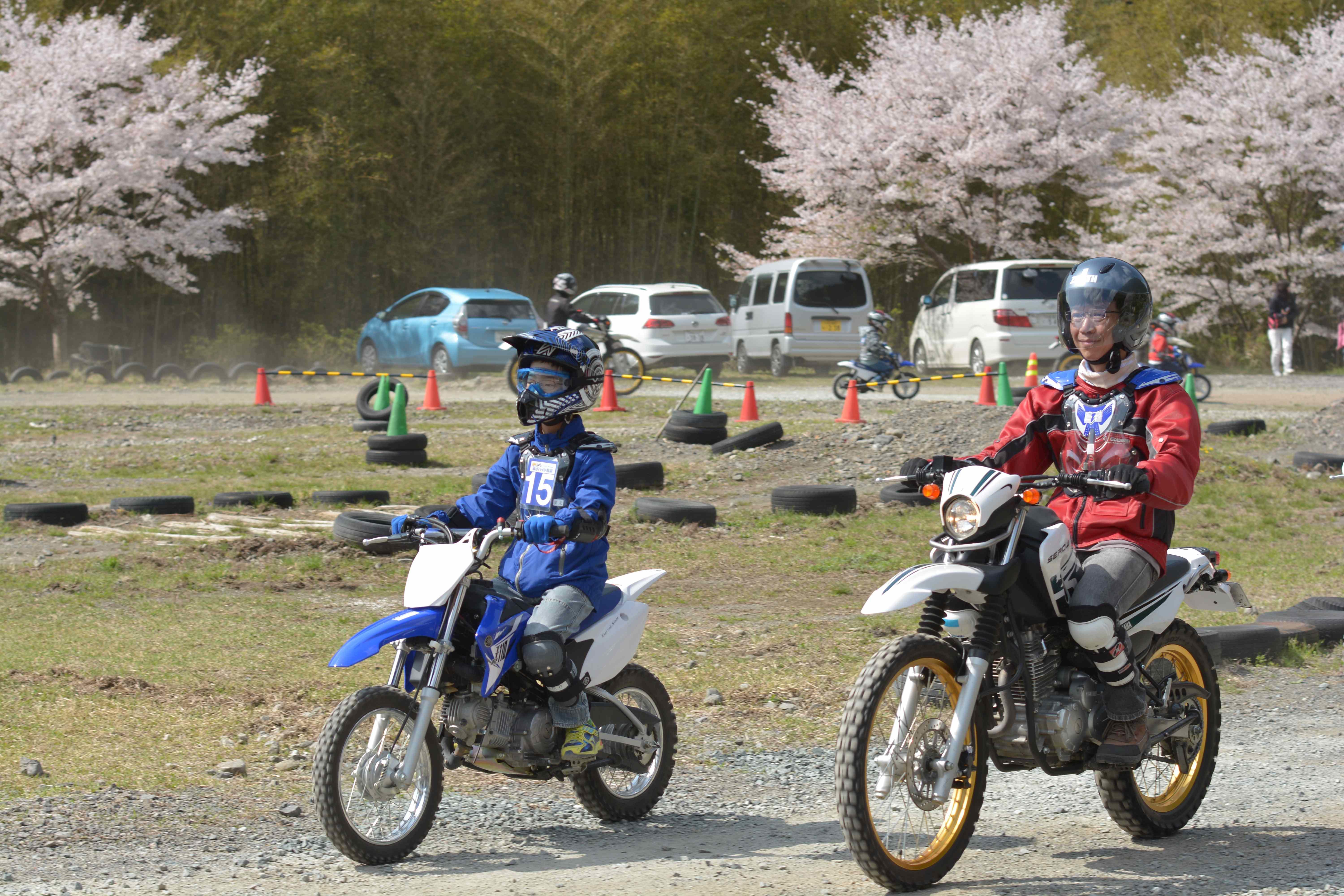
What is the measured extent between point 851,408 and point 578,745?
14.1m

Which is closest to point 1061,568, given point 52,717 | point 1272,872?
point 1272,872

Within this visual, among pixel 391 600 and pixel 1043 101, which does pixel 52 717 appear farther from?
pixel 1043 101

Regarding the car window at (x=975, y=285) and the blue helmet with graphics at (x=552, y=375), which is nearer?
the blue helmet with graphics at (x=552, y=375)

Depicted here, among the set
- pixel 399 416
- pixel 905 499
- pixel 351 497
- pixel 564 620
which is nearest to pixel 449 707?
pixel 564 620

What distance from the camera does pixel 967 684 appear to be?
4520 millimetres

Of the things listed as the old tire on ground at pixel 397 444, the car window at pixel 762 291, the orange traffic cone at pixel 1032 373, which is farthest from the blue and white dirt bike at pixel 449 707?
the car window at pixel 762 291

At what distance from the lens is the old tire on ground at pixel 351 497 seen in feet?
42.4

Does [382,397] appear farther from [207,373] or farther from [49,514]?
[207,373]

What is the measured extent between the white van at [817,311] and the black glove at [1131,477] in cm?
2409

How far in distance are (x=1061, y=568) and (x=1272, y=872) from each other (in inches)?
45.0

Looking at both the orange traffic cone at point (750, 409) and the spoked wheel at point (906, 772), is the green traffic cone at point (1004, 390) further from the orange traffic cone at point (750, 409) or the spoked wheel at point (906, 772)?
the spoked wheel at point (906, 772)

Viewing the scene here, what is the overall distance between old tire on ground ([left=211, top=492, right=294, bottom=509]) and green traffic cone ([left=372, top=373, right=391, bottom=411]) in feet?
23.1

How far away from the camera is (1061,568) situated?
4.70 m

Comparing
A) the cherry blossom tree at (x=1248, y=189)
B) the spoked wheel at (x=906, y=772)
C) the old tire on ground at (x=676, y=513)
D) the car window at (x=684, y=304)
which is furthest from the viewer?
the cherry blossom tree at (x=1248, y=189)
